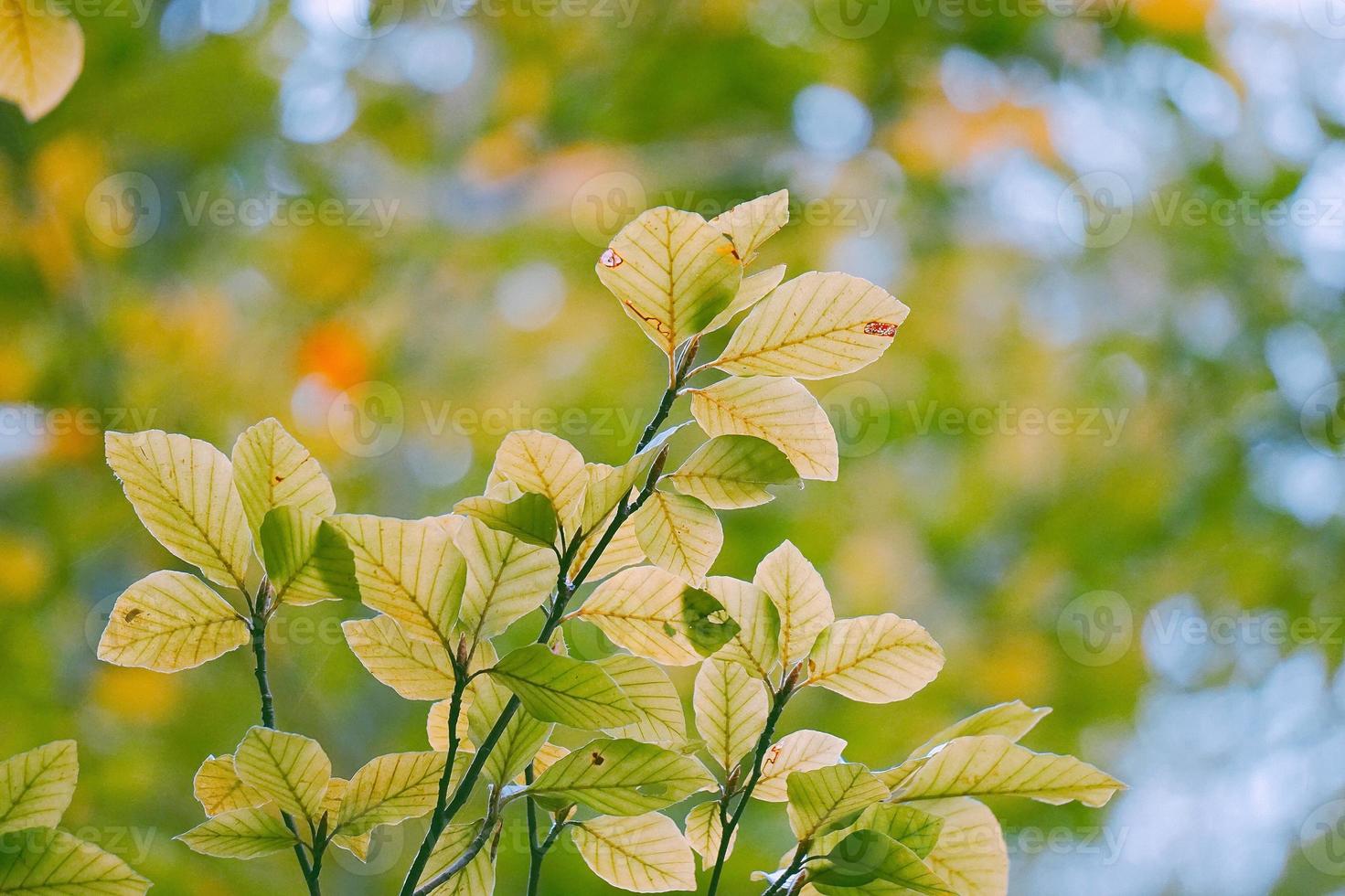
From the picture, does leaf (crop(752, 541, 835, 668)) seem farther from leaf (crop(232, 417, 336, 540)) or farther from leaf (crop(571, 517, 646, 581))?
leaf (crop(232, 417, 336, 540))

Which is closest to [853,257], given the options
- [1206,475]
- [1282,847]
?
[1206,475]

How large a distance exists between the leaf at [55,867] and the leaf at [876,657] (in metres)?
0.27

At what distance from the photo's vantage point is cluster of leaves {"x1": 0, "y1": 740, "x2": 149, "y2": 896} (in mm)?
362

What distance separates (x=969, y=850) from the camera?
396 mm

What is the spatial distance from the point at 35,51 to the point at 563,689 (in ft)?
1.51

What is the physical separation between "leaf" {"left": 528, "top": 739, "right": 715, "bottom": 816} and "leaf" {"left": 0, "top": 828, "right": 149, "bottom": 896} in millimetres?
159

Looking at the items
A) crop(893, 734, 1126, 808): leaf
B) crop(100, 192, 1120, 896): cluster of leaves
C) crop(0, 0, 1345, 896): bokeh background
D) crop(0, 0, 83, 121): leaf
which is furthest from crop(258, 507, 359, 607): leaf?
crop(0, 0, 1345, 896): bokeh background

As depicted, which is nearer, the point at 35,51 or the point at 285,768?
the point at 285,768

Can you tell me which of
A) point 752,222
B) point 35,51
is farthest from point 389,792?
point 35,51

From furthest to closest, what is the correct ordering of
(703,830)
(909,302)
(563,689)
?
(909,302) → (703,830) → (563,689)

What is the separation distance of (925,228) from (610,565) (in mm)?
2901

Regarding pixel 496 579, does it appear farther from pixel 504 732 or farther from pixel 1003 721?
pixel 1003 721

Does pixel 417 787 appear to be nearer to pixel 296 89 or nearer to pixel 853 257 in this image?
pixel 296 89

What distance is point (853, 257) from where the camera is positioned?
3.12 m
